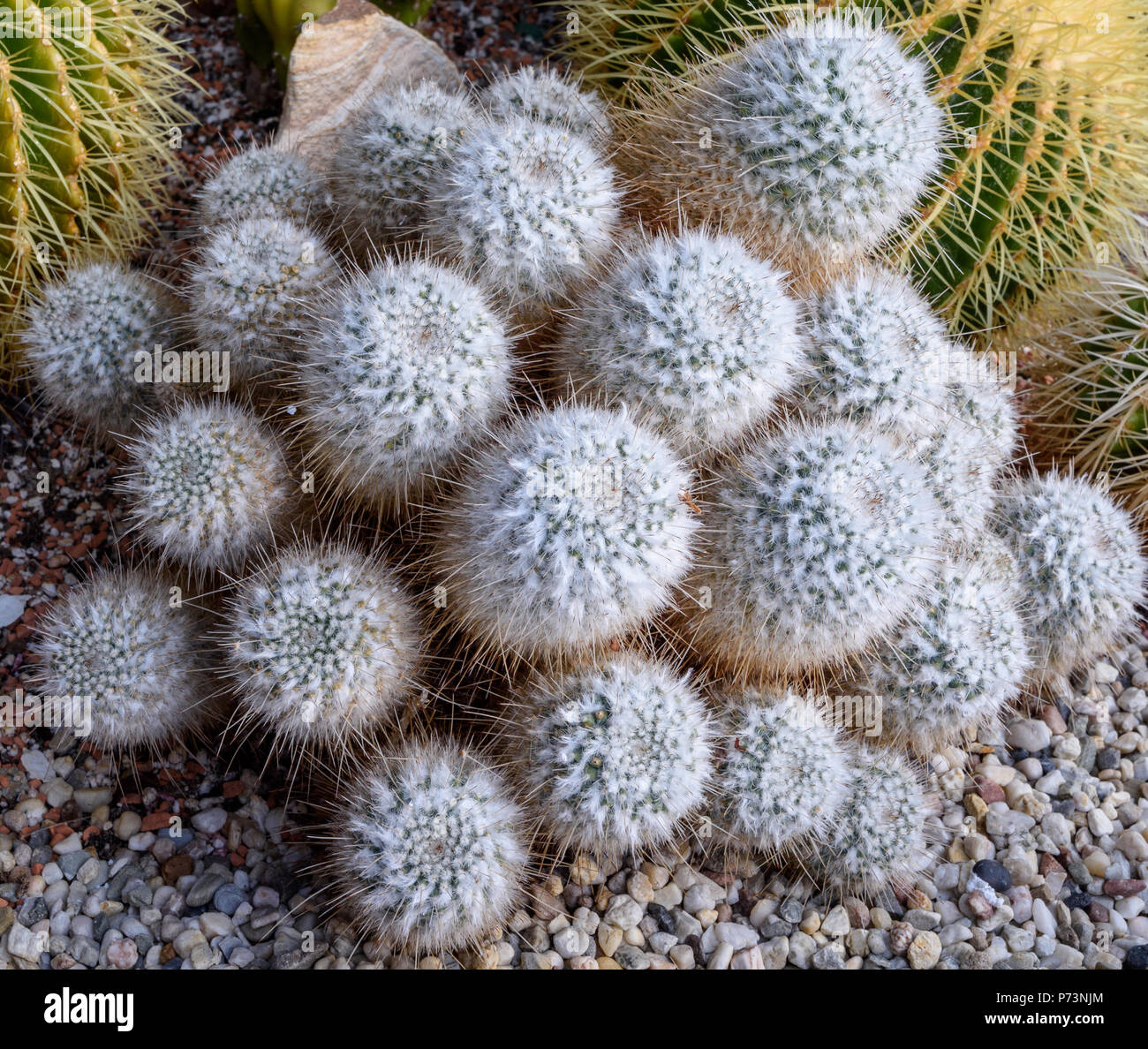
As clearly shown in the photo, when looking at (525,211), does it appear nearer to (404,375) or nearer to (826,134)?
(404,375)

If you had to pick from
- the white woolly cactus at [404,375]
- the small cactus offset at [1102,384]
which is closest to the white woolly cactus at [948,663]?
the small cactus offset at [1102,384]

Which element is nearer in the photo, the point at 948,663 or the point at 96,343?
the point at 948,663

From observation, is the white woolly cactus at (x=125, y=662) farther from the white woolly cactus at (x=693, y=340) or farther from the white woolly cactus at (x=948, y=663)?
the white woolly cactus at (x=948, y=663)

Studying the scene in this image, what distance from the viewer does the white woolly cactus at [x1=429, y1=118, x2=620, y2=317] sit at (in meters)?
2.39

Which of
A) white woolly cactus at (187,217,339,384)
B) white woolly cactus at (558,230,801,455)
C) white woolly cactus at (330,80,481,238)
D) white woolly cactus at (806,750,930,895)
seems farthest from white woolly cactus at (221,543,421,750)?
white woolly cactus at (806,750,930,895)

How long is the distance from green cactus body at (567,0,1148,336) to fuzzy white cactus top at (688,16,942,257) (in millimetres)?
322

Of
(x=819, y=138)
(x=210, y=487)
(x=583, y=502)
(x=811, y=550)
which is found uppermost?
(x=819, y=138)

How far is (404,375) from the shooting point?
2193 millimetres

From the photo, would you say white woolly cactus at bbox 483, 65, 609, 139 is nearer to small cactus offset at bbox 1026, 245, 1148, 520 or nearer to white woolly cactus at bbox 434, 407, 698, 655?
white woolly cactus at bbox 434, 407, 698, 655

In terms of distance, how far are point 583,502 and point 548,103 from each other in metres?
1.40

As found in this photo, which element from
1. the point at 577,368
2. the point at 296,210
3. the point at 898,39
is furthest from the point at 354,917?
the point at 898,39

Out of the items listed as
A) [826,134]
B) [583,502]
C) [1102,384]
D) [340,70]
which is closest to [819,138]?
[826,134]
